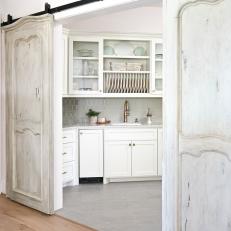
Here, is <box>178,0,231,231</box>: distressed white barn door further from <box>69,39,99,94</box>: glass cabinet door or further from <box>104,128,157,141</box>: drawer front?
<box>69,39,99,94</box>: glass cabinet door

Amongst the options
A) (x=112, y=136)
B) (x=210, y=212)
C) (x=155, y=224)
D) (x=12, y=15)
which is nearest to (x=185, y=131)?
(x=210, y=212)

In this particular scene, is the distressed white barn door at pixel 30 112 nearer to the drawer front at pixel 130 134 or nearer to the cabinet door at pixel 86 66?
the cabinet door at pixel 86 66

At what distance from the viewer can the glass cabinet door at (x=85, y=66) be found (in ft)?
17.0

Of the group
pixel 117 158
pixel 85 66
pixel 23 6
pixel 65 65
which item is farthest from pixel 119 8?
pixel 117 158

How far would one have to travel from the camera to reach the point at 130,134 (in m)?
5.08

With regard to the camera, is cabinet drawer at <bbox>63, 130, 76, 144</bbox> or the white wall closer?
the white wall

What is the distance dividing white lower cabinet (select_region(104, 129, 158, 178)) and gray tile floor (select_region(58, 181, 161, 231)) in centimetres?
20

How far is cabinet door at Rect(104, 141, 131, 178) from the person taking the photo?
5043 millimetres

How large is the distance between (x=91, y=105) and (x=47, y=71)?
198 centimetres

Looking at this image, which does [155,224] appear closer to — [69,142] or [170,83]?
[170,83]

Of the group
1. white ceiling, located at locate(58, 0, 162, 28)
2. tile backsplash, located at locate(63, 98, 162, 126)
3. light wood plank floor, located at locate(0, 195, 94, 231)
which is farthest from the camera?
tile backsplash, located at locate(63, 98, 162, 126)

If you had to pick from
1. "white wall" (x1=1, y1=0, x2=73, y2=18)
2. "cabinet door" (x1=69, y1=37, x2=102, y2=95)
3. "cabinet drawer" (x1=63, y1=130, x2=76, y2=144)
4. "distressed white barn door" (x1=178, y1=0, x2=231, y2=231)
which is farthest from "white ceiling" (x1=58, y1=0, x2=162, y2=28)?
"cabinet drawer" (x1=63, y1=130, x2=76, y2=144)

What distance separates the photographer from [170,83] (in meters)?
2.61

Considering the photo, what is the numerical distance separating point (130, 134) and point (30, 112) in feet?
5.79
